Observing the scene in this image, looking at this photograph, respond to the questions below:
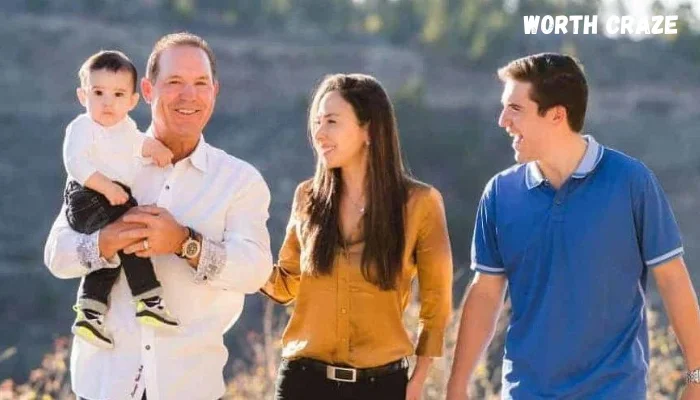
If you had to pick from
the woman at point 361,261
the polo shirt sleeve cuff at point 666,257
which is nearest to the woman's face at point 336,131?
the woman at point 361,261

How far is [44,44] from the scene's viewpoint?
101ft

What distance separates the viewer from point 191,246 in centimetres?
309

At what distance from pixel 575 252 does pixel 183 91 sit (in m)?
1.09

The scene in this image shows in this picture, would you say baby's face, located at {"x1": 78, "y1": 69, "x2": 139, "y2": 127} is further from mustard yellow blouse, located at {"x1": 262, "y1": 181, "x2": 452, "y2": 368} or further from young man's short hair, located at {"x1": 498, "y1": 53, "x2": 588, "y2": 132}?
young man's short hair, located at {"x1": 498, "y1": 53, "x2": 588, "y2": 132}

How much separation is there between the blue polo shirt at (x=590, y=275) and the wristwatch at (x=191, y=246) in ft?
2.65

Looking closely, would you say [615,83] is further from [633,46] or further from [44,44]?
[44,44]

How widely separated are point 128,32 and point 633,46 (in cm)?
1312

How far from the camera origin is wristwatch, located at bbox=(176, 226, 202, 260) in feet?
10.1

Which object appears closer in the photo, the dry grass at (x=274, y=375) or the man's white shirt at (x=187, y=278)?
the man's white shirt at (x=187, y=278)

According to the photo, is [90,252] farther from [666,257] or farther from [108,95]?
[666,257]

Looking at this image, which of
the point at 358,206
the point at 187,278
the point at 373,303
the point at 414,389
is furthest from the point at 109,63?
the point at 414,389

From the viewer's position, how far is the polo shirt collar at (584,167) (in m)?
3.17

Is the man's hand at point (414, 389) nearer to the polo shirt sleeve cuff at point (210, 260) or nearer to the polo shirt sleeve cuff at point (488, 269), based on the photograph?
the polo shirt sleeve cuff at point (488, 269)

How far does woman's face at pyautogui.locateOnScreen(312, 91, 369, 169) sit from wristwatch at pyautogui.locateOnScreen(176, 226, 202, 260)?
537 mm
